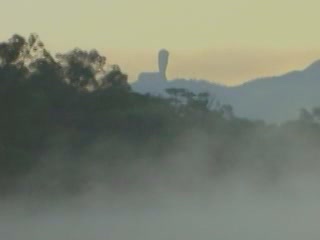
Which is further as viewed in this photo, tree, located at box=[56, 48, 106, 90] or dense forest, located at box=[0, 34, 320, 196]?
tree, located at box=[56, 48, 106, 90]

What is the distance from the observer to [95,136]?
49.0 meters

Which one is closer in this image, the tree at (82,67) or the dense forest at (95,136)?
the dense forest at (95,136)

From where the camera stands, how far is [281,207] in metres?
36.1

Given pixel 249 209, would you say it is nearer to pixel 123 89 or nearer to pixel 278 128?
pixel 123 89

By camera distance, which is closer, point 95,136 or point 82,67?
point 95,136

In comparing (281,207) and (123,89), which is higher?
(123,89)

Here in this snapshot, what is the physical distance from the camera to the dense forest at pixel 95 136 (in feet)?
140

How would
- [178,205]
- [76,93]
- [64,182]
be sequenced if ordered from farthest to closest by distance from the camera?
[76,93], [64,182], [178,205]

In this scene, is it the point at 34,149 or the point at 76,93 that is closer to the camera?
the point at 34,149

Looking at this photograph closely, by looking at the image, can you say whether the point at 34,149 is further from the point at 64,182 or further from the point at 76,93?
the point at 76,93

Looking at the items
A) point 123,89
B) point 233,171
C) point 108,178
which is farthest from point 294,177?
point 108,178

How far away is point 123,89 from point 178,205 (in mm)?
16866

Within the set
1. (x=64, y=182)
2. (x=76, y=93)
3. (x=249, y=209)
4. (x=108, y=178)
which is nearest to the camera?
(x=249, y=209)

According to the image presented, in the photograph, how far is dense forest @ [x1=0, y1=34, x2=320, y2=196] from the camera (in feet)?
140
